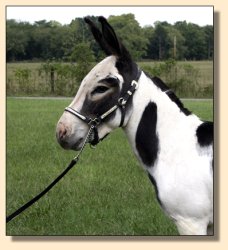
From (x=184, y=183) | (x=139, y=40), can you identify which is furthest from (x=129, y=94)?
(x=139, y=40)

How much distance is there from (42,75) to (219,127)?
97 centimetres

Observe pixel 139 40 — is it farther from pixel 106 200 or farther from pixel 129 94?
pixel 106 200

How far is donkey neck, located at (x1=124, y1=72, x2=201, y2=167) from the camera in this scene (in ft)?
5.65

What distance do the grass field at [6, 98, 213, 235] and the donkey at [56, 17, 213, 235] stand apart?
55cm

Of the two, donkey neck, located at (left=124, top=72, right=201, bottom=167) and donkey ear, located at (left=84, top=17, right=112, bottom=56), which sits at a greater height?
donkey ear, located at (left=84, top=17, right=112, bottom=56)

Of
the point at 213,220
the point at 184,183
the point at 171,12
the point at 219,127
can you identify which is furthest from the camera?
the point at 171,12

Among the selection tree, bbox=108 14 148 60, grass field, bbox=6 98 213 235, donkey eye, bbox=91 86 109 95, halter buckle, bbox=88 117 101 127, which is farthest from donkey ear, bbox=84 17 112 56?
grass field, bbox=6 98 213 235

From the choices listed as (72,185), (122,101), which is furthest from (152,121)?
(72,185)

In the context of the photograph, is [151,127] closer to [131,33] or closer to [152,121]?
[152,121]

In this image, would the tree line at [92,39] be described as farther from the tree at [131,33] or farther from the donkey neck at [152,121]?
the donkey neck at [152,121]

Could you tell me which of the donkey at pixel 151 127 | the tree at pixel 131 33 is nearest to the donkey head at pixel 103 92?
the donkey at pixel 151 127

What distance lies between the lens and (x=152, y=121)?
1.73m

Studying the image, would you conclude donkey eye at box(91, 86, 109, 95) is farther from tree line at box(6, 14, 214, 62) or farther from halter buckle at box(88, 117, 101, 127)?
tree line at box(6, 14, 214, 62)

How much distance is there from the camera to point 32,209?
2623mm
